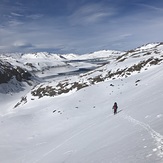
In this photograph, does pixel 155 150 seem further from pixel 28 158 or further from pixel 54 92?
pixel 54 92

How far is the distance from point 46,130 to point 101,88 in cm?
1966

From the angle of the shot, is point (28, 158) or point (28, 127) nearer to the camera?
point (28, 158)

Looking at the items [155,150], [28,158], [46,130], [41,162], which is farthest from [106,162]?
[46,130]

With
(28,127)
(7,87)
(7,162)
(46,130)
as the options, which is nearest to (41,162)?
(7,162)

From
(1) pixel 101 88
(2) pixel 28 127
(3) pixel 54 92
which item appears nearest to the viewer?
(2) pixel 28 127

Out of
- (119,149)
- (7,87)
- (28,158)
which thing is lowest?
(28,158)

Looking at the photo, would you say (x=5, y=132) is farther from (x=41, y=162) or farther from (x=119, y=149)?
(x=119, y=149)

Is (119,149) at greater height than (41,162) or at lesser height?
greater

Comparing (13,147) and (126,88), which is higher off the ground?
(126,88)

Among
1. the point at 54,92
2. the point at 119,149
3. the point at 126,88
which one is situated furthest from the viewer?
the point at 54,92

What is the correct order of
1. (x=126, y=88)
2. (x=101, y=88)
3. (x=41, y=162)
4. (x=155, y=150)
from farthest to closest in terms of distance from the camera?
(x=101, y=88) < (x=126, y=88) < (x=41, y=162) < (x=155, y=150)

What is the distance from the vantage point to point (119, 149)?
44.2ft

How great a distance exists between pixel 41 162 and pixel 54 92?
46.7m

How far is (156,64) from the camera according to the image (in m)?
60.5
